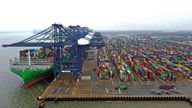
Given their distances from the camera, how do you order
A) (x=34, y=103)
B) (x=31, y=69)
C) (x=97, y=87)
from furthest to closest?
(x=31, y=69) < (x=97, y=87) < (x=34, y=103)

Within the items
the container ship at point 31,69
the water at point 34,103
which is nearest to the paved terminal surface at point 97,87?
the water at point 34,103

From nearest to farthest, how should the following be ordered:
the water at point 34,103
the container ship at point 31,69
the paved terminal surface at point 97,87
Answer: the water at point 34,103, the paved terminal surface at point 97,87, the container ship at point 31,69

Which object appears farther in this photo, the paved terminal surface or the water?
the paved terminal surface

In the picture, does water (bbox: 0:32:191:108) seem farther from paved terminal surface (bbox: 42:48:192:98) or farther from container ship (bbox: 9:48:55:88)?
paved terminal surface (bbox: 42:48:192:98)

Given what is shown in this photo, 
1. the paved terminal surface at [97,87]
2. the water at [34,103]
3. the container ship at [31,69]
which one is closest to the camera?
the water at [34,103]

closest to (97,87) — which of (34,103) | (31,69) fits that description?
(34,103)

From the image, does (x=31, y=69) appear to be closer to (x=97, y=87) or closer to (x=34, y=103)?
→ (x=34, y=103)

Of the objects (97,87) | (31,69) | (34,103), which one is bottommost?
(34,103)

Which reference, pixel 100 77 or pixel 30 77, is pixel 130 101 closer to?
pixel 100 77

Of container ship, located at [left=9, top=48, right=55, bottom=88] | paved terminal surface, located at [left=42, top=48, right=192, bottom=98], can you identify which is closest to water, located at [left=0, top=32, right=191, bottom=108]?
container ship, located at [left=9, top=48, right=55, bottom=88]

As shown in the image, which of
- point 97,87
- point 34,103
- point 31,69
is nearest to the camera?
point 34,103

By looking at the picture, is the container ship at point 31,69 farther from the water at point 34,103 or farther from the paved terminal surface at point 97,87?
the paved terminal surface at point 97,87

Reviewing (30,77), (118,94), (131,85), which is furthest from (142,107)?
(30,77)
